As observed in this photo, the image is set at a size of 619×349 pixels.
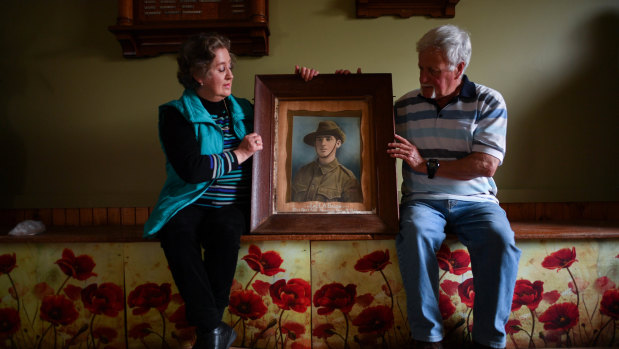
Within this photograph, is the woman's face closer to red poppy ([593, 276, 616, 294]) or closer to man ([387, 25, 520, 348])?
man ([387, 25, 520, 348])

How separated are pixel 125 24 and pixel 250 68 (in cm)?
69

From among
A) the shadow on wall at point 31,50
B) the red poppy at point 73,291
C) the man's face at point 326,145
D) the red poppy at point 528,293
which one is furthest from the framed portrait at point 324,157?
the shadow on wall at point 31,50

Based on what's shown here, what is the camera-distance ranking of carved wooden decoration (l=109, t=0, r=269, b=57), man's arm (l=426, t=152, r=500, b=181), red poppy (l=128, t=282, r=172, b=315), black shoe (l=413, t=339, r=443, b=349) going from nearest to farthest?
black shoe (l=413, t=339, r=443, b=349) < man's arm (l=426, t=152, r=500, b=181) < red poppy (l=128, t=282, r=172, b=315) < carved wooden decoration (l=109, t=0, r=269, b=57)

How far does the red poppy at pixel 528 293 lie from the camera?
4.88 ft

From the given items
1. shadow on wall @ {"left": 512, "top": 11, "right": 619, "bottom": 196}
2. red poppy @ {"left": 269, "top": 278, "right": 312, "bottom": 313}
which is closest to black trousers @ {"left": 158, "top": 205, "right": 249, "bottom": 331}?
red poppy @ {"left": 269, "top": 278, "right": 312, "bottom": 313}

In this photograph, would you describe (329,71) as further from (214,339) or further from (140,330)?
(140,330)

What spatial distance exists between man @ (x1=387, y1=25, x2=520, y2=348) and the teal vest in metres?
0.74

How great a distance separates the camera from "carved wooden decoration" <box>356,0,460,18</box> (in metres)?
2.01

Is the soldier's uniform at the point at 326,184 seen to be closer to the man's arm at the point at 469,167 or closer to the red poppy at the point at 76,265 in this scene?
the man's arm at the point at 469,167

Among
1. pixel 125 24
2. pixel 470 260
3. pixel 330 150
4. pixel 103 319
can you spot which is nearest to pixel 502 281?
pixel 470 260

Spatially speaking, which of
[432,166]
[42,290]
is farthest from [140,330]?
[432,166]

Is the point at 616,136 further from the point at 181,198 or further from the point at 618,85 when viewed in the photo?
the point at 181,198

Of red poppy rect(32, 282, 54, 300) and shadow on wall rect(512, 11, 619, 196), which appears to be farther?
shadow on wall rect(512, 11, 619, 196)

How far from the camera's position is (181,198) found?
4.81 ft
